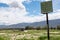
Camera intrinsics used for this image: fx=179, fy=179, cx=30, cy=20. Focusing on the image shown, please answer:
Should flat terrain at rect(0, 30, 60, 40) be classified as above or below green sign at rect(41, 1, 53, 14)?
below

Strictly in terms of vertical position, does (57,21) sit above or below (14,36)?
above

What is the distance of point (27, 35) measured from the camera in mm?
5988

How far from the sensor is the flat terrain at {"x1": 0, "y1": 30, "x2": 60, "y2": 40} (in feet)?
19.0

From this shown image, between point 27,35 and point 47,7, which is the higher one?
point 47,7

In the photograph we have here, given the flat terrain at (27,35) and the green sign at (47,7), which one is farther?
the flat terrain at (27,35)

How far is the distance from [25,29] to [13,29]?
417 mm

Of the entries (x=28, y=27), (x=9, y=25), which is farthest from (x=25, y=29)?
(x=9, y=25)

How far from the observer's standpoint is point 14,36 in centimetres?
605

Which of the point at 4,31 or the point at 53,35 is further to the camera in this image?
the point at 4,31

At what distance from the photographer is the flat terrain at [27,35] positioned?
5.80 metres

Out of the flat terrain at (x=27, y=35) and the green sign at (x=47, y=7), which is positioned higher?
the green sign at (x=47, y=7)

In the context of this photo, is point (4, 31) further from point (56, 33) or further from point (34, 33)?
point (56, 33)

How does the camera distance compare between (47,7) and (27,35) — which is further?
(27,35)

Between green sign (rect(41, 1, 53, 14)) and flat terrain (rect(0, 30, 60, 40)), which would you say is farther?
flat terrain (rect(0, 30, 60, 40))
